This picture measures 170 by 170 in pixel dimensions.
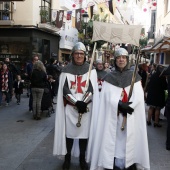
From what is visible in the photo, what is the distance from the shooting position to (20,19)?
16938 millimetres

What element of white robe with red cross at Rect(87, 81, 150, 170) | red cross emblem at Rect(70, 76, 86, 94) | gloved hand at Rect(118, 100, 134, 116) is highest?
red cross emblem at Rect(70, 76, 86, 94)

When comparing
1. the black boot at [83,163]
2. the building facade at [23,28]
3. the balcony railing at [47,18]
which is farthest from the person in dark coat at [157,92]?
the balcony railing at [47,18]


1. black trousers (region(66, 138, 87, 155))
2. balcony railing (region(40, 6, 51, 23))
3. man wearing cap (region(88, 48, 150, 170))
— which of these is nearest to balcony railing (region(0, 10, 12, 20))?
balcony railing (region(40, 6, 51, 23))

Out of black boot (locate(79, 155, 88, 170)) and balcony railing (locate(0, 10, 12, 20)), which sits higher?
balcony railing (locate(0, 10, 12, 20))

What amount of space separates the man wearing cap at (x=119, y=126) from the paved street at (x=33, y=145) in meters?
0.82

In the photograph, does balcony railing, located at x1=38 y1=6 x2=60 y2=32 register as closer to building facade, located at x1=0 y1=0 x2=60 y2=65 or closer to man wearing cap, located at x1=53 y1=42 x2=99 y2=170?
building facade, located at x1=0 y1=0 x2=60 y2=65

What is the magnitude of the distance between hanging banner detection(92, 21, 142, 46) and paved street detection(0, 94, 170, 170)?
87.6 inches

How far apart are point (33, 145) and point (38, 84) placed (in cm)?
269

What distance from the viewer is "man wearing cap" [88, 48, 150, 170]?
12.7ft

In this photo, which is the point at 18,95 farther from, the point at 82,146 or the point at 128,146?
the point at 128,146

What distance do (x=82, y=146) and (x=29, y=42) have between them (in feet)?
44.6

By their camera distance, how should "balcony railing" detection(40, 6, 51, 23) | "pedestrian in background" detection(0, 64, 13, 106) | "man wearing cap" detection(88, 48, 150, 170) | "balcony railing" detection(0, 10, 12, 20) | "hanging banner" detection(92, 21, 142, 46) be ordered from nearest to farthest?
"man wearing cap" detection(88, 48, 150, 170) → "hanging banner" detection(92, 21, 142, 46) → "pedestrian in background" detection(0, 64, 13, 106) → "balcony railing" detection(0, 10, 12, 20) → "balcony railing" detection(40, 6, 51, 23)

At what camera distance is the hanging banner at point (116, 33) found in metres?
5.77

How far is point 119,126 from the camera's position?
3922 millimetres
